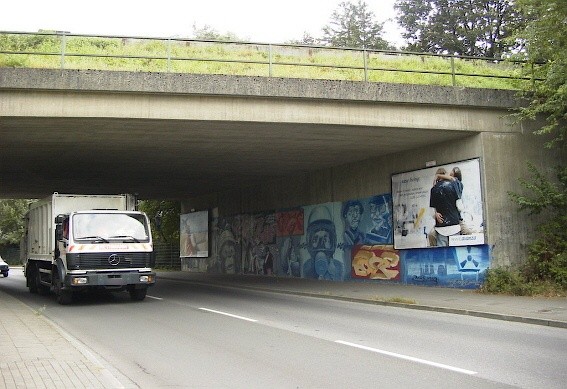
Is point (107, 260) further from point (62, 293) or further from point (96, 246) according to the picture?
point (62, 293)

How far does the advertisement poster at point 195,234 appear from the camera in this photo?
36.0 m

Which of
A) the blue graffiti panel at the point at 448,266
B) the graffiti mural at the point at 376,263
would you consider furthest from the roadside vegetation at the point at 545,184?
the graffiti mural at the point at 376,263

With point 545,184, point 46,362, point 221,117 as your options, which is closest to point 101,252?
point 221,117

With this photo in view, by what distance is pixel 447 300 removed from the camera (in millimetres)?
15648

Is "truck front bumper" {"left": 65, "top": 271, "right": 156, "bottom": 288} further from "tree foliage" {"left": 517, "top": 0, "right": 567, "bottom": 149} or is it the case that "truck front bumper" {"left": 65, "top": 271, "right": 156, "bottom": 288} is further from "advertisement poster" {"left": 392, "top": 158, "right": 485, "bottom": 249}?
"tree foliage" {"left": 517, "top": 0, "right": 567, "bottom": 149}

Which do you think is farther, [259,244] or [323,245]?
[259,244]

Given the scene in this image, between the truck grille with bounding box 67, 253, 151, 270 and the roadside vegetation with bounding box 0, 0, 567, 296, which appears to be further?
the roadside vegetation with bounding box 0, 0, 567, 296

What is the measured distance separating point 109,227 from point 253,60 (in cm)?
648

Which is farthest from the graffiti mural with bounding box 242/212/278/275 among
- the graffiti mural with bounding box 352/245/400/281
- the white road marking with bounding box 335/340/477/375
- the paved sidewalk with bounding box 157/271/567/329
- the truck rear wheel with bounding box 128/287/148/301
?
the white road marking with bounding box 335/340/477/375

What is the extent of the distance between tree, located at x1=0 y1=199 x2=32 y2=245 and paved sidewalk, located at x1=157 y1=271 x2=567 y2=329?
170 ft

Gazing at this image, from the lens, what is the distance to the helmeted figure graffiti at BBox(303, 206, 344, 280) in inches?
969

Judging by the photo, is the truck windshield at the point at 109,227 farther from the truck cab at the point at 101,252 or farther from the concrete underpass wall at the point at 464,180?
the concrete underpass wall at the point at 464,180

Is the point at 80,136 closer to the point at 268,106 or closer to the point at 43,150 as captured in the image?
the point at 43,150

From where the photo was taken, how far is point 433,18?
5281 centimetres
